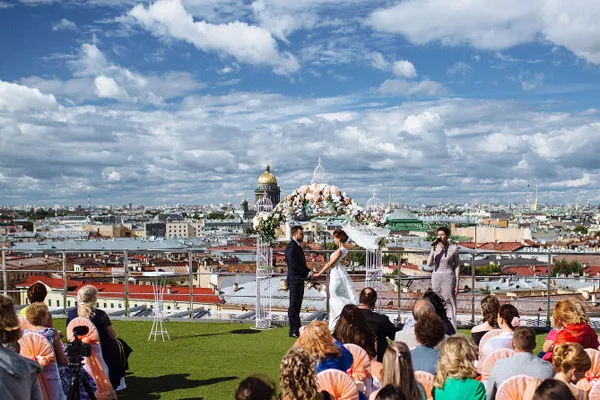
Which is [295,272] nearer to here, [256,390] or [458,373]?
[458,373]

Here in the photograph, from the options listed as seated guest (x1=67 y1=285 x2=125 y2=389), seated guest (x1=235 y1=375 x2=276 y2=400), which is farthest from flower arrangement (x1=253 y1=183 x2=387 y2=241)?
seated guest (x1=235 y1=375 x2=276 y2=400)

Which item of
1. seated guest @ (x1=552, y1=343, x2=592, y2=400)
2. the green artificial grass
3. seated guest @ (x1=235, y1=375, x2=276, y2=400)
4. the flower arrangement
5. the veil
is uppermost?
the flower arrangement

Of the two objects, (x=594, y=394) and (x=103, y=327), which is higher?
(x=103, y=327)

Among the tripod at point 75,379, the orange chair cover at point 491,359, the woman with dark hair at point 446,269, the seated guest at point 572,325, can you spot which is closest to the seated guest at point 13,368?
the tripod at point 75,379

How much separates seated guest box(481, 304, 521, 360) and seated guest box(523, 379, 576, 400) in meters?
1.62

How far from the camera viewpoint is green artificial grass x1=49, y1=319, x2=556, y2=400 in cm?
610

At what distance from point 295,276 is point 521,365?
491cm

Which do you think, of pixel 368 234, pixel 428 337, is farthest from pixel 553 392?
pixel 368 234

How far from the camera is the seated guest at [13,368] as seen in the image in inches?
115

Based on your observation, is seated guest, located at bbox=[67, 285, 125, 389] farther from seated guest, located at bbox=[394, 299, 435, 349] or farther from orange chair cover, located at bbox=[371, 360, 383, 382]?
seated guest, located at bbox=[394, 299, 435, 349]

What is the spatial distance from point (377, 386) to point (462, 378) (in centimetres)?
84

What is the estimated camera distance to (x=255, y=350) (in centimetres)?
770

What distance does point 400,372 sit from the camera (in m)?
3.31

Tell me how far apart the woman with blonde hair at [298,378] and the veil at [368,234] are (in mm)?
6544
